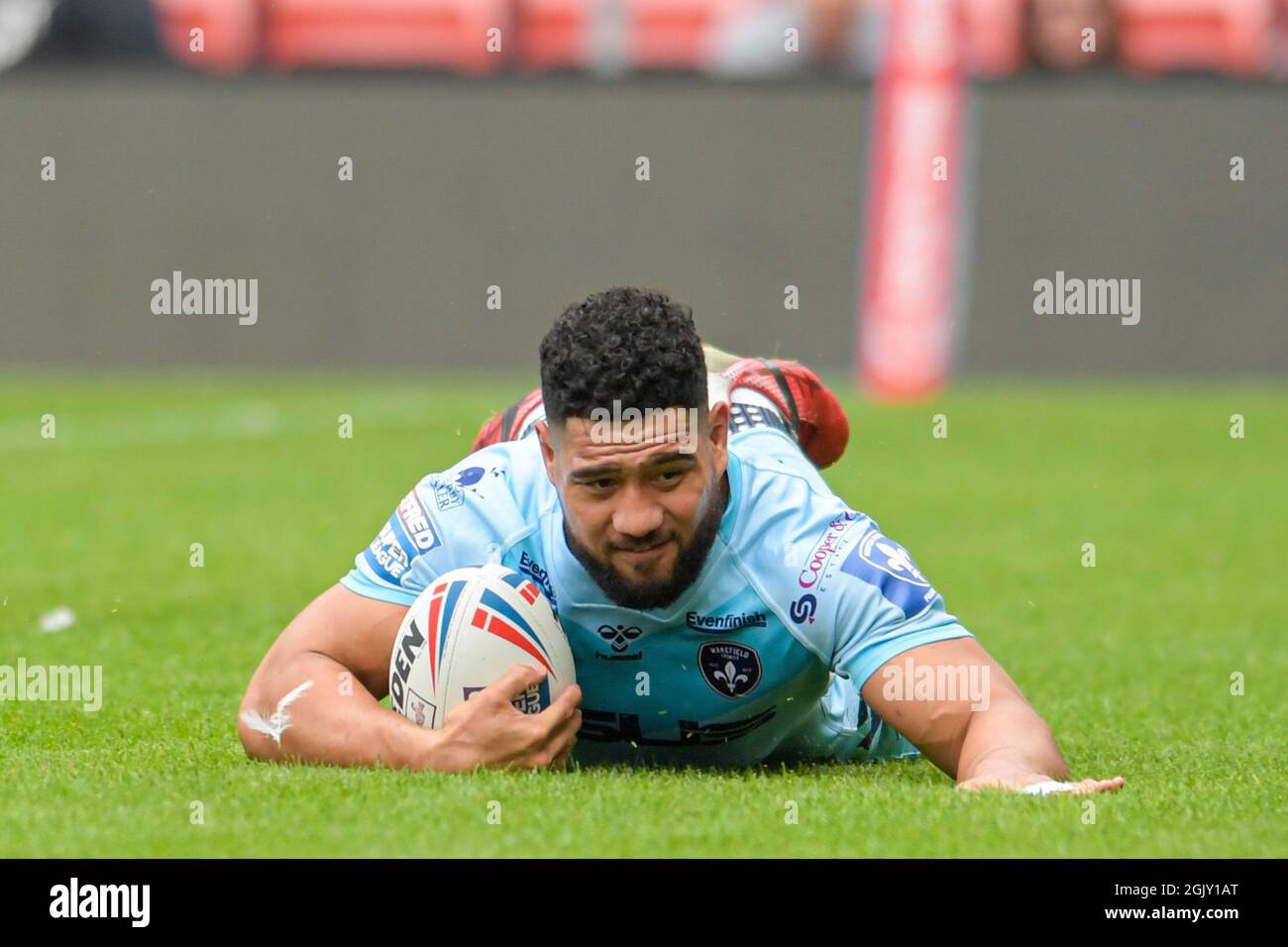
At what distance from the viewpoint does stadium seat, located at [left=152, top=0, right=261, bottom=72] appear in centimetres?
2262

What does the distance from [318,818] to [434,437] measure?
12.6m

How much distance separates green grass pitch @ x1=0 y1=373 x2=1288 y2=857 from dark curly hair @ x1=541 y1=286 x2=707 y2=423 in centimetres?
99

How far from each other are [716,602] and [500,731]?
2.22ft

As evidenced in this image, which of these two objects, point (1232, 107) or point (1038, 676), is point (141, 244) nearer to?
point (1232, 107)

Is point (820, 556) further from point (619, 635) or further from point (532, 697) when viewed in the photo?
point (532, 697)

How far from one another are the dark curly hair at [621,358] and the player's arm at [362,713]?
77cm

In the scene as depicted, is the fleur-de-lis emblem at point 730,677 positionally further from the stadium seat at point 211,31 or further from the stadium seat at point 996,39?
the stadium seat at point 211,31

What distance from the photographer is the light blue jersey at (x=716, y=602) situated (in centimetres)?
571

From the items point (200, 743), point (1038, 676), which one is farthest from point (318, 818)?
point (1038, 676)
